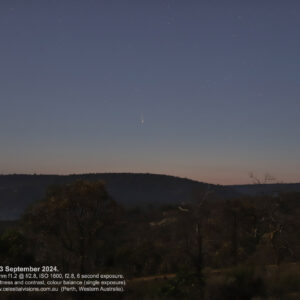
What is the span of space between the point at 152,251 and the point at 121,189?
103 m

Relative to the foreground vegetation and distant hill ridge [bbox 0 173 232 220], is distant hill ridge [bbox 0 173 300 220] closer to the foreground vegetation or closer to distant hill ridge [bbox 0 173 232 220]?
distant hill ridge [bbox 0 173 232 220]

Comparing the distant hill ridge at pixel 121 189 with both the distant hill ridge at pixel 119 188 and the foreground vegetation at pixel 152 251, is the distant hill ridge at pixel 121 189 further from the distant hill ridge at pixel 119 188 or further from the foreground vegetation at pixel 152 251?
the foreground vegetation at pixel 152 251

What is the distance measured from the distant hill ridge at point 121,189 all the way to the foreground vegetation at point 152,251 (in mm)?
71925

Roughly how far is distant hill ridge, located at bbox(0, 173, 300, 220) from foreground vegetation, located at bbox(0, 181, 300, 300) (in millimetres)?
71925

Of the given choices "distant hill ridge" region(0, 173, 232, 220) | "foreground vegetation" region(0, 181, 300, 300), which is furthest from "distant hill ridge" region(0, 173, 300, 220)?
"foreground vegetation" region(0, 181, 300, 300)

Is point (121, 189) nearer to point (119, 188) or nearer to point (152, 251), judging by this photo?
point (119, 188)

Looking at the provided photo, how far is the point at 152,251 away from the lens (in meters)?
30.3

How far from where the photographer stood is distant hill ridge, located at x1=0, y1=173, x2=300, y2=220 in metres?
111

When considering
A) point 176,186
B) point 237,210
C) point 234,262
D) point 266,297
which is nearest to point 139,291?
point 266,297

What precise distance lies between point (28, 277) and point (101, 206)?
5.48m

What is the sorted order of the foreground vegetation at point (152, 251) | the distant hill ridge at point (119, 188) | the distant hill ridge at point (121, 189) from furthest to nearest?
the distant hill ridge at point (119, 188) < the distant hill ridge at point (121, 189) < the foreground vegetation at point (152, 251)

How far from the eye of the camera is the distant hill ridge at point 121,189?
111250 mm

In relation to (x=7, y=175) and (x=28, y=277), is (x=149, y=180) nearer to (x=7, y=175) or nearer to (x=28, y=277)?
(x=7, y=175)

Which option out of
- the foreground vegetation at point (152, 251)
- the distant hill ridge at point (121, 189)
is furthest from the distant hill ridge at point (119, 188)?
the foreground vegetation at point (152, 251)
